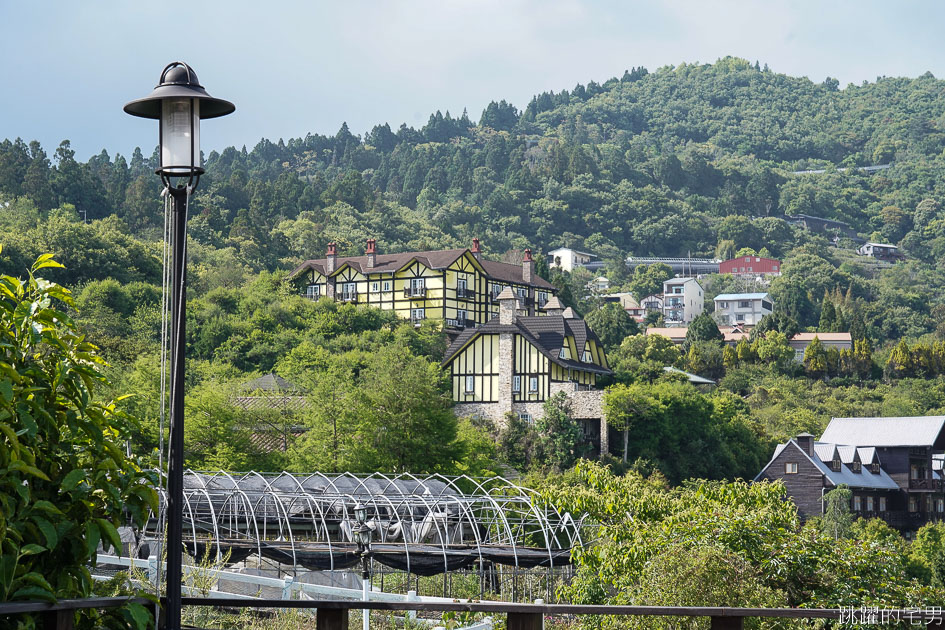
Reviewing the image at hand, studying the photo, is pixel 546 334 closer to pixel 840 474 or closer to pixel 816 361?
pixel 840 474

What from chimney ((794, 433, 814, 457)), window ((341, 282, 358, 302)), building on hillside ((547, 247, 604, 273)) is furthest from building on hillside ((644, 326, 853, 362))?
building on hillside ((547, 247, 604, 273))

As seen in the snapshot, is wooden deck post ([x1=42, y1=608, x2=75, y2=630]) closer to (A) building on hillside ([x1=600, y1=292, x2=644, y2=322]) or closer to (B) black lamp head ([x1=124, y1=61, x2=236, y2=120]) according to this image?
(B) black lamp head ([x1=124, y1=61, x2=236, y2=120])

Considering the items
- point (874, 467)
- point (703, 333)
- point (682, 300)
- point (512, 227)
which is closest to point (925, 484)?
point (874, 467)

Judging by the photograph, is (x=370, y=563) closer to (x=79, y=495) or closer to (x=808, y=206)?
(x=79, y=495)

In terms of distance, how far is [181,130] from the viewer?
4.72 metres

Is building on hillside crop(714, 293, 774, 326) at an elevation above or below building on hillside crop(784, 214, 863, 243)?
below

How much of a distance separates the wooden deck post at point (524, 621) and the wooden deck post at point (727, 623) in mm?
703

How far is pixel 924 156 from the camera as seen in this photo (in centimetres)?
16800

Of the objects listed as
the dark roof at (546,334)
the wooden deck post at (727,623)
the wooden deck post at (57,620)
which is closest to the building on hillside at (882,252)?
the dark roof at (546,334)

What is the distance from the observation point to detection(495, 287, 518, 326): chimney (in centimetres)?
4447

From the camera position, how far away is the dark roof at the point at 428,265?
170 feet

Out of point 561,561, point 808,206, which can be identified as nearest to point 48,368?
point 561,561

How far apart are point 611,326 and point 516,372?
24117 mm

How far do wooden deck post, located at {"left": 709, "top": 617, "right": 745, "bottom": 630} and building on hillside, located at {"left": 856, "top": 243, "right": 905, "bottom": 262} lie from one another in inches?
5343
